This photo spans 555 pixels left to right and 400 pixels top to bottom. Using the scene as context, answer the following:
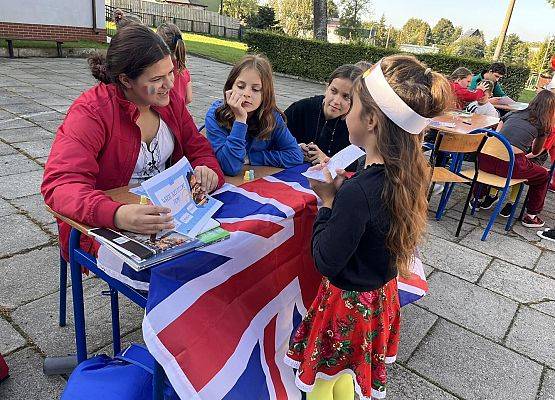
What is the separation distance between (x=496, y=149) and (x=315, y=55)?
37.2 ft

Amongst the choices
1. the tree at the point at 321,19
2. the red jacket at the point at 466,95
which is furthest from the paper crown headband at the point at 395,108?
the tree at the point at 321,19

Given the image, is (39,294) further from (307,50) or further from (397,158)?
(307,50)

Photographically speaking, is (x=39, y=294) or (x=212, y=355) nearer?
(x=212, y=355)

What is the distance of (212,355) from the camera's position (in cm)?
151

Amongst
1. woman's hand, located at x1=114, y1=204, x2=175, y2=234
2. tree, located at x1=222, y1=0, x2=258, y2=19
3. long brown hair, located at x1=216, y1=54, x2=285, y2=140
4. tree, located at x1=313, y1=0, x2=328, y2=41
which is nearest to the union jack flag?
woman's hand, located at x1=114, y1=204, x2=175, y2=234

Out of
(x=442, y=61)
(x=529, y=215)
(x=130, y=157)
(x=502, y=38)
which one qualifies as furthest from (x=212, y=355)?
(x=502, y=38)

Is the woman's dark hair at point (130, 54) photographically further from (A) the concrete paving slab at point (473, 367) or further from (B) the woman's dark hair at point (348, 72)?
(A) the concrete paving slab at point (473, 367)

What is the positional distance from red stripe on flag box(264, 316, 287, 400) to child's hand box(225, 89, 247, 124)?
3.53ft

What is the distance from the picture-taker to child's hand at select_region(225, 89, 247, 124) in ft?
7.58

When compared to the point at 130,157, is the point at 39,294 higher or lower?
lower

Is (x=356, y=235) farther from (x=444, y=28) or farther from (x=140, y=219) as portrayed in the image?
(x=444, y=28)

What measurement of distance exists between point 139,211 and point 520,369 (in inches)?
89.5

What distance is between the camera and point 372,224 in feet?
4.61

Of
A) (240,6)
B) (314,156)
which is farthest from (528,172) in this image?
(240,6)
